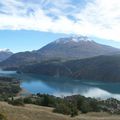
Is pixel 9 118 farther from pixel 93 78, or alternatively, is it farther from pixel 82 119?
pixel 93 78

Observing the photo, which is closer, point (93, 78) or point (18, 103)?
point (18, 103)

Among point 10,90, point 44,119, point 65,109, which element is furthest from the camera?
point 10,90

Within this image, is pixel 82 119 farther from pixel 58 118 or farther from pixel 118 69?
pixel 118 69

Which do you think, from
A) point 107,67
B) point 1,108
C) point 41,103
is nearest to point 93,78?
point 107,67

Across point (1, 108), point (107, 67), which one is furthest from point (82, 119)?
point (107, 67)

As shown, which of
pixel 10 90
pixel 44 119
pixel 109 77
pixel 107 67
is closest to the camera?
pixel 44 119

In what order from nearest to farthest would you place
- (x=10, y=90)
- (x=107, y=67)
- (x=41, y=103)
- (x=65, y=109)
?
(x=65, y=109) → (x=41, y=103) → (x=10, y=90) → (x=107, y=67)

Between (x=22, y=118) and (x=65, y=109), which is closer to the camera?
(x=22, y=118)

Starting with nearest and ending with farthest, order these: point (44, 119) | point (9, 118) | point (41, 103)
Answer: point (9, 118) < point (44, 119) < point (41, 103)
